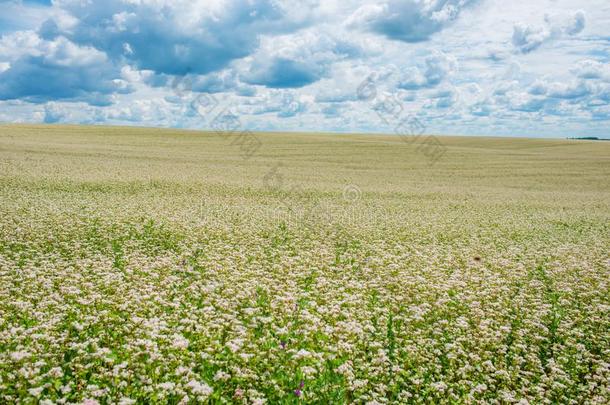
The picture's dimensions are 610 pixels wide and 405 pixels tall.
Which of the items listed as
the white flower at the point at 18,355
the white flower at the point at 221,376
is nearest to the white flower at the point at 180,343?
the white flower at the point at 221,376

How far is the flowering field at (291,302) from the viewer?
6930 mm

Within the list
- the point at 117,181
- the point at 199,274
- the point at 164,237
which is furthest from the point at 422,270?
the point at 117,181

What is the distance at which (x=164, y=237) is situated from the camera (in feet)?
55.0

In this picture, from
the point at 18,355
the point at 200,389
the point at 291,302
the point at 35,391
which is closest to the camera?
the point at 35,391

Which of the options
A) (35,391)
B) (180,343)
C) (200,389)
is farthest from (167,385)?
(35,391)

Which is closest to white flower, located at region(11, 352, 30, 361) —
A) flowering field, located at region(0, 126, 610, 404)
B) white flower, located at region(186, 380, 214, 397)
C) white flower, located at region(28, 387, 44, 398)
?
flowering field, located at region(0, 126, 610, 404)

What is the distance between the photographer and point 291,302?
10203 millimetres

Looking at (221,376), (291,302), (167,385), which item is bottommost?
(291,302)

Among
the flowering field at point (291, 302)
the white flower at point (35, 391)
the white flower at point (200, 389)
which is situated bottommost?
the flowering field at point (291, 302)

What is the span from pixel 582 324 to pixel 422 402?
5461 millimetres

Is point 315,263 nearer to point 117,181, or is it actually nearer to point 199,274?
point 199,274

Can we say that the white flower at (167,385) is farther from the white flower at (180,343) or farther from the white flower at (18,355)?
the white flower at (18,355)

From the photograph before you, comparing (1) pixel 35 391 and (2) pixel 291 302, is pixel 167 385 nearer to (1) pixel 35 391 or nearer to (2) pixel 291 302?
(1) pixel 35 391

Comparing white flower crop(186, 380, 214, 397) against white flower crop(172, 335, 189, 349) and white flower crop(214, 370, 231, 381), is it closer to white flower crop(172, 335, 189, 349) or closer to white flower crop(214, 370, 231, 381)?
white flower crop(214, 370, 231, 381)
